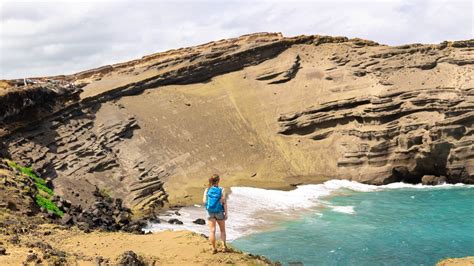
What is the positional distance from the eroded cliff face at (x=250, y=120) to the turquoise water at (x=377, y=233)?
5.66 m

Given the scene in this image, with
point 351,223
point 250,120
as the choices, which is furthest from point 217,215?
point 250,120

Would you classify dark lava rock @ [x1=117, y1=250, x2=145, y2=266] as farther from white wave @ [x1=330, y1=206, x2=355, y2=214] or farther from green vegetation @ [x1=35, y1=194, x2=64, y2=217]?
white wave @ [x1=330, y1=206, x2=355, y2=214]

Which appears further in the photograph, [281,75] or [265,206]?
[281,75]

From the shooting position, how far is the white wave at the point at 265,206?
26297 millimetres

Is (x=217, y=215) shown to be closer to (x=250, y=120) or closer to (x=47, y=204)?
(x=47, y=204)

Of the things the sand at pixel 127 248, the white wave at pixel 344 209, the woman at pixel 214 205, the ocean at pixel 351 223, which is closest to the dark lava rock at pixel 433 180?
the ocean at pixel 351 223

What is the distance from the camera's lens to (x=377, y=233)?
24656mm

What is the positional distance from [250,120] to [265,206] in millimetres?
14627

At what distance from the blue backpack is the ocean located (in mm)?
9117

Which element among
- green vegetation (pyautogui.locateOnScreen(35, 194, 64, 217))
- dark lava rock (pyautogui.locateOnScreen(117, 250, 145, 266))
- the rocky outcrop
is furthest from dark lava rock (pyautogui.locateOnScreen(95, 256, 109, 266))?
the rocky outcrop

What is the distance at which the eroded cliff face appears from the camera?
110 ft

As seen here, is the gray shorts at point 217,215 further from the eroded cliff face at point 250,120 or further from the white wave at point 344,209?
the white wave at point 344,209

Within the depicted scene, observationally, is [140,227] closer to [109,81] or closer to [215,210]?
[215,210]

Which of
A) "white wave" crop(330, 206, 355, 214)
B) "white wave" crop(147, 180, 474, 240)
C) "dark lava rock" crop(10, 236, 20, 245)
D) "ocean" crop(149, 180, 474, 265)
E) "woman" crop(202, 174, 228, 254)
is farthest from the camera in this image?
"white wave" crop(330, 206, 355, 214)
